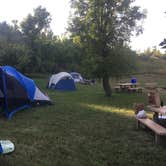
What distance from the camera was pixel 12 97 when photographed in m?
10.1

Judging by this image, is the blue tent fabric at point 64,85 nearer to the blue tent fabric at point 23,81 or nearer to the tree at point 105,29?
the tree at point 105,29

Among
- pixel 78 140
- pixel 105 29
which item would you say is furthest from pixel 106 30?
pixel 78 140

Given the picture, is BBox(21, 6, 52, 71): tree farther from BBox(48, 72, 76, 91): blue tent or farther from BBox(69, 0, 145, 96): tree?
BBox(69, 0, 145, 96): tree

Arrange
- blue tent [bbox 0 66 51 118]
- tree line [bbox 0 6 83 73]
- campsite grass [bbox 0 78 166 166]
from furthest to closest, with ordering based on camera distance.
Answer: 1. tree line [bbox 0 6 83 73]
2. blue tent [bbox 0 66 51 118]
3. campsite grass [bbox 0 78 166 166]

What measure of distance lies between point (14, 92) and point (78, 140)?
4194mm

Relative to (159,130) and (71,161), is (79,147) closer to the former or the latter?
(71,161)

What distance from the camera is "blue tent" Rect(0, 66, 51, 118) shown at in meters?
9.65

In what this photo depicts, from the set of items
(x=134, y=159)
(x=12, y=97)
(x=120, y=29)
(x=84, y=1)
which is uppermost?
(x=84, y=1)

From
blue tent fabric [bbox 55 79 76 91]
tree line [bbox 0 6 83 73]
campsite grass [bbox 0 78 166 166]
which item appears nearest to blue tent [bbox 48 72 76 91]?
blue tent fabric [bbox 55 79 76 91]

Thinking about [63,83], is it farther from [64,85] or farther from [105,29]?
[105,29]

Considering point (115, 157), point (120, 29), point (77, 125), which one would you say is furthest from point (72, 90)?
point (115, 157)

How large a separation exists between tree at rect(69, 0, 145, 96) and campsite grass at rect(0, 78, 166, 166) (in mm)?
6065

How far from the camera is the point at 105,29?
53.4 feet

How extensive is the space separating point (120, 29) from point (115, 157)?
11.7m
